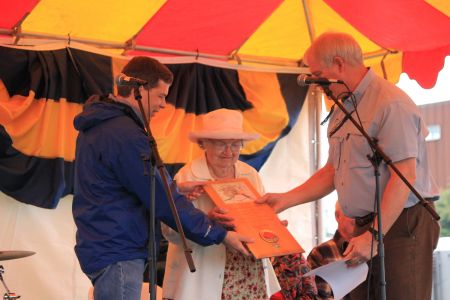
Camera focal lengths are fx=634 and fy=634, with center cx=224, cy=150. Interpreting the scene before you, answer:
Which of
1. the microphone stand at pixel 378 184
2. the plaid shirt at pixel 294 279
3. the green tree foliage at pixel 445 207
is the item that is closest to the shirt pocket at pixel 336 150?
the microphone stand at pixel 378 184

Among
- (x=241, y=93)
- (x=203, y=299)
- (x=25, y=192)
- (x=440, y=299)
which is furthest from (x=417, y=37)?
(x=25, y=192)

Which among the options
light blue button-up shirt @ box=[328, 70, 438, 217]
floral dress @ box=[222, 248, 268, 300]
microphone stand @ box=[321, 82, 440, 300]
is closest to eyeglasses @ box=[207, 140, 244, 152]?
floral dress @ box=[222, 248, 268, 300]

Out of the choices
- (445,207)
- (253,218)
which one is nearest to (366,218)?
(253,218)

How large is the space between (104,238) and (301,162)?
3406mm

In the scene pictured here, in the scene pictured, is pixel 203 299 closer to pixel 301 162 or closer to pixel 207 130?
pixel 207 130

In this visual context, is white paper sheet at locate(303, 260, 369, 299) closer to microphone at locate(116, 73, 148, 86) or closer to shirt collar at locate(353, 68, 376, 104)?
shirt collar at locate(353, 68, 376, 104)

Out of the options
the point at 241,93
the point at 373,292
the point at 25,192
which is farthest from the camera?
the point at 241,93

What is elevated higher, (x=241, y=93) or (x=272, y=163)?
(x=241, y=93)

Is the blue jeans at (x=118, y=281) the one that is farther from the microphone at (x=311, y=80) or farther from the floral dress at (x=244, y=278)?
the microphone at (x=311, y=80)

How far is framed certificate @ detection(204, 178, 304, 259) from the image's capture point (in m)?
2.77

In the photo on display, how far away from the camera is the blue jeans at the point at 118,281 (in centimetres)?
243

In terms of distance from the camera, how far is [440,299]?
546 centimetres

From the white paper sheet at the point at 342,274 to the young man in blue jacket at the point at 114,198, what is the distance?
2.19 ft

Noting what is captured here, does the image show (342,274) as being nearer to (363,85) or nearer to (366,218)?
(366,218)
